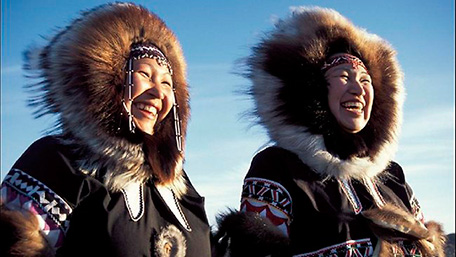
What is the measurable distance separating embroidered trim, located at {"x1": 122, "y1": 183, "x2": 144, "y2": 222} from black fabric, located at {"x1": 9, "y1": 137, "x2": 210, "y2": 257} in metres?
0.02

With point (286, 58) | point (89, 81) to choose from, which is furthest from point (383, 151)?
point (89, 81)

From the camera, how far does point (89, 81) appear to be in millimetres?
2564

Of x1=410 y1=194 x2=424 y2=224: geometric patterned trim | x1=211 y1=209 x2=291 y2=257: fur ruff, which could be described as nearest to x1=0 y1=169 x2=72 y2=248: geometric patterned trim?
x1=211 y1=209 x2=291 y2=257: fur ruff

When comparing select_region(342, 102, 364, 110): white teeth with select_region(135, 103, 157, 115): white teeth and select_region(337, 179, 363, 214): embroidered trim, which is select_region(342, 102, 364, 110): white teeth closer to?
select_region(337, 179, 363, 214): embroidered trim

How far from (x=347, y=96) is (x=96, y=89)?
135 centimetres

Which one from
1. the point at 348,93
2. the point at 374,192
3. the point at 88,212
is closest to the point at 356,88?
the point at 348,93

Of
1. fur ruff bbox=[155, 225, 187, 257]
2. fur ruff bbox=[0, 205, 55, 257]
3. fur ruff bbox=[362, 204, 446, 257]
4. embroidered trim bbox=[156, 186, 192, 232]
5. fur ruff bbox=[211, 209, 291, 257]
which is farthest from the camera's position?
fur ruff bbox=[362, 204, 446, 257]

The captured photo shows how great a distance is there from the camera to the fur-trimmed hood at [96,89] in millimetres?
2520

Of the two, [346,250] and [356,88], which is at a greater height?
[356,88]

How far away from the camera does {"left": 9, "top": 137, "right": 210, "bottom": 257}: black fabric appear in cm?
228

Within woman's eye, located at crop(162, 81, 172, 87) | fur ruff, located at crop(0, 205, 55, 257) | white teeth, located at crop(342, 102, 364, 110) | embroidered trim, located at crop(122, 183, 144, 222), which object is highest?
white teeth, located at crop(342, 102, 364, 110)

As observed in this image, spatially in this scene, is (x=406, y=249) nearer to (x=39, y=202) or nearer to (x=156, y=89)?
(x=156, y=89)

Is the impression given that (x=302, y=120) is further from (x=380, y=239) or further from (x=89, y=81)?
(x=89, y=81)

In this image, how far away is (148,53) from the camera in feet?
9.16
